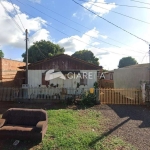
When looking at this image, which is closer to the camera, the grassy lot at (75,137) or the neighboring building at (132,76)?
the grassy lot at (75,137)

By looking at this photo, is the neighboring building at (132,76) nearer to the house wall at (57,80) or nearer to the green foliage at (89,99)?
the house wall at (57,80)

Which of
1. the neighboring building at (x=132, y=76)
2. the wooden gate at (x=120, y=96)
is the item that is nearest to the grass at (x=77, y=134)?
the wooden gate at (x=120, y=96)

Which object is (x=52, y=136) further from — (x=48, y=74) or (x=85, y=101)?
(x=48, y=74)

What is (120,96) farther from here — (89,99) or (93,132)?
(93,132)

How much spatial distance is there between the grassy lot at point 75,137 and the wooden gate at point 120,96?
3.46 metres

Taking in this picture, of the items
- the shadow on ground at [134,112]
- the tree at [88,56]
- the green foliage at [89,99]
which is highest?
the tree at [88,56]

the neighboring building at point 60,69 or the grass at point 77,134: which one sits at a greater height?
the neighboring building at point 60,69

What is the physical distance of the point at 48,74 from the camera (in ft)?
44.5

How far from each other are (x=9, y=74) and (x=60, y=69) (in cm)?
597

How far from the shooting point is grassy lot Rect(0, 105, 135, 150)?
17.0 ft

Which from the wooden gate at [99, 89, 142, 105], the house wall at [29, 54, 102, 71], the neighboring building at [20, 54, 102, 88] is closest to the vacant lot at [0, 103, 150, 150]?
the wooden gate at [99, 89, 142, 105]

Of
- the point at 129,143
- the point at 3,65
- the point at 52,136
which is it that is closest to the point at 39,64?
the point at 3,65

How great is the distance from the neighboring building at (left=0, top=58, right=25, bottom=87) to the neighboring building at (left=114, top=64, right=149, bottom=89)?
10.5 m

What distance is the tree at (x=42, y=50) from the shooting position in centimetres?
3206
